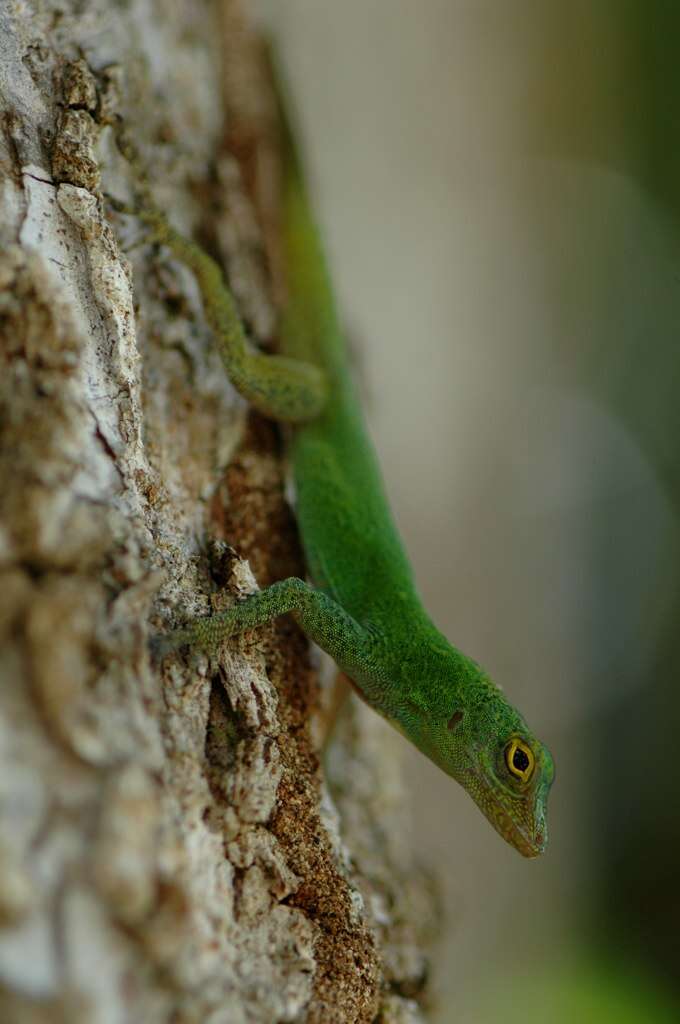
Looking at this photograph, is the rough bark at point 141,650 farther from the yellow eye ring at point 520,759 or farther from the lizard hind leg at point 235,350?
the yellow eye ring at point 520,759

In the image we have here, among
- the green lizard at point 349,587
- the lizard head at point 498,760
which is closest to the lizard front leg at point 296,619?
the green lizard at point 349,587

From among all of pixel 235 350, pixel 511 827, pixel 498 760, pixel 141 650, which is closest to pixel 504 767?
pixel 498 760

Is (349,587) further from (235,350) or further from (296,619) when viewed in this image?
(235,350)

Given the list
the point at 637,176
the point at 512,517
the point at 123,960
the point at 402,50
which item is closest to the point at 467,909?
the point at 512,517

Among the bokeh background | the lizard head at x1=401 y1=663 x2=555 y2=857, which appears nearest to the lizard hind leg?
the lizard head at x1=401 y1=663 x2=555 y2=857

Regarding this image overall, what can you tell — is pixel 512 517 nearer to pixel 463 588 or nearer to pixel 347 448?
pixel 463 588

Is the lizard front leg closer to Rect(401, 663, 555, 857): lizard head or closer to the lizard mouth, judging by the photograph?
Rect(401, 663, 555, 857): lizard head
